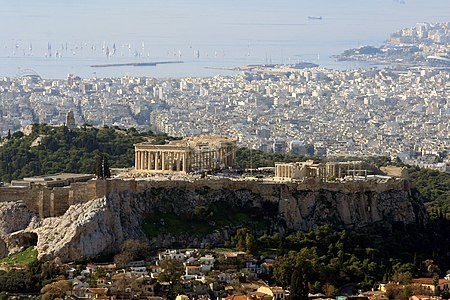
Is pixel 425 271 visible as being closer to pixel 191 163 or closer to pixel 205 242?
pixel 205 242

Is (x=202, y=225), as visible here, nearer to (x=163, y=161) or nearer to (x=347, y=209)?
(x=347, y=209)

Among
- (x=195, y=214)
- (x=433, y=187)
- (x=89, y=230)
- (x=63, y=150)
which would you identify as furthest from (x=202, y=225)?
(x=433, y=187)

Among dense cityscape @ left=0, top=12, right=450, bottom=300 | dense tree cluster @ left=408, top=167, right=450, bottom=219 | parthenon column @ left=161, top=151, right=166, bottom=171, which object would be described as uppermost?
parthenon column @ left=161, top=151, right=166, bottom=171

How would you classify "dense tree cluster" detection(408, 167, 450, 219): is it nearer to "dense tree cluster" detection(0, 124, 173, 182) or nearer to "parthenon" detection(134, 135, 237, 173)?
"parthenon" detection(134, 135, 237, 173)

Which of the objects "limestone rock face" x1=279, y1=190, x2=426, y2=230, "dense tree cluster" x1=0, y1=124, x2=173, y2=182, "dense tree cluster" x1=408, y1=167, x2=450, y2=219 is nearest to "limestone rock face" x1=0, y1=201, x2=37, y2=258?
"limestone rock face" x1=279, y1=190, x2=426, y2=230

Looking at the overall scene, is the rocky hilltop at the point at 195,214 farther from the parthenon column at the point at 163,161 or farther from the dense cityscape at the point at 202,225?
the parthenon column at the point at 163,161

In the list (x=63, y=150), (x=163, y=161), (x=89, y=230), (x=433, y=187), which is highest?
(x=163, y=161)

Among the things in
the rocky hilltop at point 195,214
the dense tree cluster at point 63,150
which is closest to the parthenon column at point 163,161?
the rocky hilltop at point 195,214
